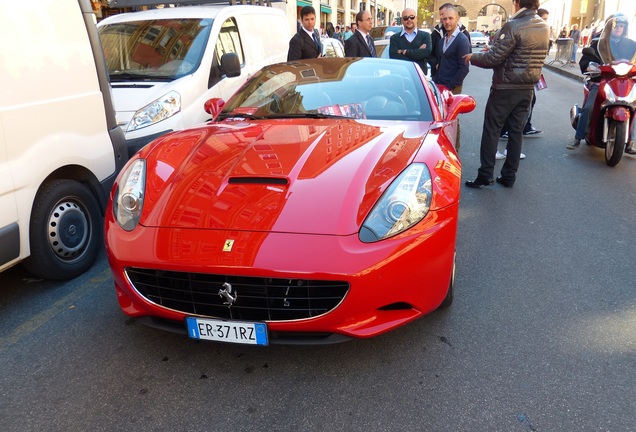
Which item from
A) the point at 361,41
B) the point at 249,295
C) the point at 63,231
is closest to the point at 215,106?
the point at 63,231

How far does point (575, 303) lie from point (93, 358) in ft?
8.79

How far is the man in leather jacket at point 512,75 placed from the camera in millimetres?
4805

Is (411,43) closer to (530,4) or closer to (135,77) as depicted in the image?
(530,4)

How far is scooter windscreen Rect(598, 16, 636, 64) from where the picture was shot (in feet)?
19.7

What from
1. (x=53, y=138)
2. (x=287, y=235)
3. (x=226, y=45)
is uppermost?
(x=226, y=45)

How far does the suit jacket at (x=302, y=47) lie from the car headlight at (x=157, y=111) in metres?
2.79

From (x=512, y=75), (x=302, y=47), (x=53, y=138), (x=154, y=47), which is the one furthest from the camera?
(x=302, y=47)

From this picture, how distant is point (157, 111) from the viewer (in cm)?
484

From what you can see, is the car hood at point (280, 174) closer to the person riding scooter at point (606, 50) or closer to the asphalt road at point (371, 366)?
the asphalt road at point (371, 366)

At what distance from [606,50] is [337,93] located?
4.18 meters

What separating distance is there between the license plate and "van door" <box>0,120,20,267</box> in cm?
136

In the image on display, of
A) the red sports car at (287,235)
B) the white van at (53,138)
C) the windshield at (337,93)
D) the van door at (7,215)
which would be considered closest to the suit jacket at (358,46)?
the windshield at (337,93)

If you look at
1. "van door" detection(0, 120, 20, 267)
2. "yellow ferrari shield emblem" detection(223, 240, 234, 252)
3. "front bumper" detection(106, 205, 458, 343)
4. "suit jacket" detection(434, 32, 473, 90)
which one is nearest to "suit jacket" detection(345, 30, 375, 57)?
"suit jacket" detection(434, 32, 473, 90)

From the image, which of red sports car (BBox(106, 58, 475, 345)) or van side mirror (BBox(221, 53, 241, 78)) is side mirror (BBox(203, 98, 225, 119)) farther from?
van side mirror (BBox(221, 53, 241, 78))
